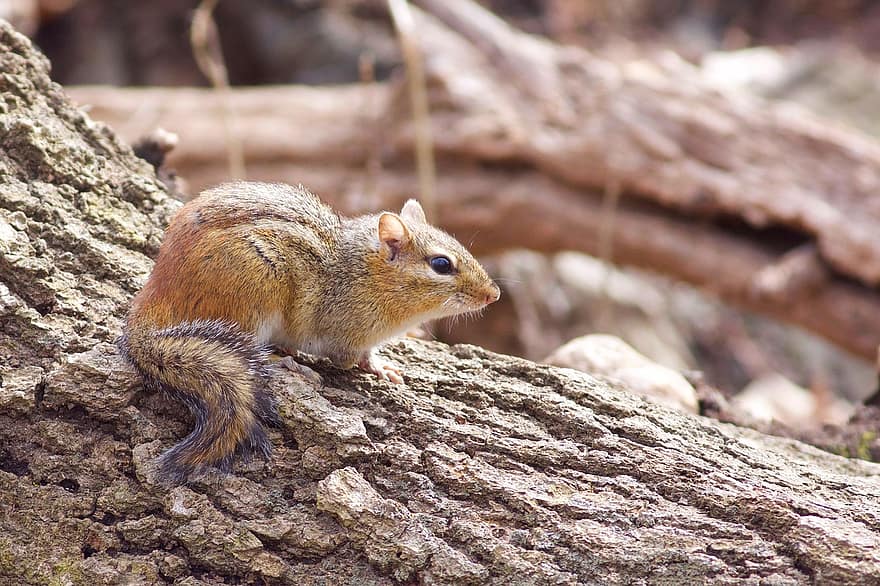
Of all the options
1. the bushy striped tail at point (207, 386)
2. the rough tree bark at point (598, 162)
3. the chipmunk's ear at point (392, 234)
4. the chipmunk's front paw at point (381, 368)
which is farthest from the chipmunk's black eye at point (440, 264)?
the rough tree bark at point (598, 162)

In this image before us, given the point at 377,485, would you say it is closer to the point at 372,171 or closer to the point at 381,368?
the point at 381,368

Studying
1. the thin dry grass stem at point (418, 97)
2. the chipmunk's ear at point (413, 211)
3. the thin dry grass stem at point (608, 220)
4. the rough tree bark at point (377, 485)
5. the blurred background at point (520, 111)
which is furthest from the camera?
the blurred background at point (520, 111)

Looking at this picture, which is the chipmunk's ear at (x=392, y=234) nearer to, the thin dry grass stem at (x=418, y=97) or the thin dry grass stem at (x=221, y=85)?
the thin dry grass stem at (x=418, y=97)

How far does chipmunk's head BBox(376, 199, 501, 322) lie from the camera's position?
3.28 metres

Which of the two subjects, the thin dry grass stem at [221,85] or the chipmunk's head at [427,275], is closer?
the chipmunk's head at [427,275]

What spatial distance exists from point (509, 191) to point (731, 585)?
4.55 m

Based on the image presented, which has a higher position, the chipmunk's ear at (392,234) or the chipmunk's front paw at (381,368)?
the chipmunk's ear at (392,234)

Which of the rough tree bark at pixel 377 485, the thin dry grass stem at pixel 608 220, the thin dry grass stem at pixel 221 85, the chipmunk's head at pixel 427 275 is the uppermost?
the thin dry grass stem at pixel 608 220

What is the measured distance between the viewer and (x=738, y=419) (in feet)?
12.1

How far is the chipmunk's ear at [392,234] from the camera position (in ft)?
10.5

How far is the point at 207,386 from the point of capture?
2.57 m

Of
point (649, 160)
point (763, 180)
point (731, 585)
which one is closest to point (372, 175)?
point (649, 160)

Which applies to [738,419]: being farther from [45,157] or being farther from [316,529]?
[45,157]

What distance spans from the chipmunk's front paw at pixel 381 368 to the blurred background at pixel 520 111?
3.21m
